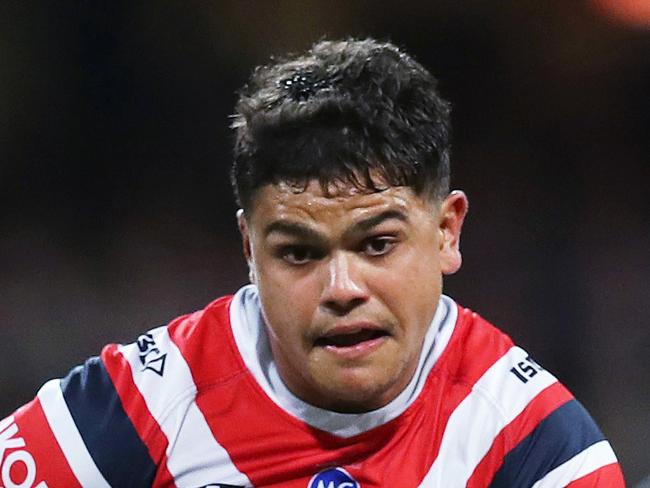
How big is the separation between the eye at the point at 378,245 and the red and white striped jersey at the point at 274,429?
0.71 feet

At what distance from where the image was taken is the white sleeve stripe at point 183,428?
1.53m

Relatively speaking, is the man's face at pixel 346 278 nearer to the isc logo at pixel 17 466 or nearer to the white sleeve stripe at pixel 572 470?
the white sleeve stripe at pixel 572 470

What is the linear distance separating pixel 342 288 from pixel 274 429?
0.25 meters

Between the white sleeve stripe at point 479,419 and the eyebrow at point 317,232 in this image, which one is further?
the white sleeve stripe at point 479,419

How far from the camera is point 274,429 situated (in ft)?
5.13

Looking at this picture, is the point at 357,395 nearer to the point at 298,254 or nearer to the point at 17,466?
the point at 298,254

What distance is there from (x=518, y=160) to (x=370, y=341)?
2.08 metres

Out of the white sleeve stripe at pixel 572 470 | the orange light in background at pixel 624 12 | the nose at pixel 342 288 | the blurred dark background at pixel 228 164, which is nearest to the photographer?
the nose at pixel 342 288

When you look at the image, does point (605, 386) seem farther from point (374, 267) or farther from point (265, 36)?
point (374, 267)

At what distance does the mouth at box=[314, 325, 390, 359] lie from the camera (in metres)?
1.43

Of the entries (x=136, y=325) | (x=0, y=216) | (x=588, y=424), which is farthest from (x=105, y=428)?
(x=0, y=216)

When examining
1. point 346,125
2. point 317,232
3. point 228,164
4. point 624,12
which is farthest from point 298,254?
point 624,12

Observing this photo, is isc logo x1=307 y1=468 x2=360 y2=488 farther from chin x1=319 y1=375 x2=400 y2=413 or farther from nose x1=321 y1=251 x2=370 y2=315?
nose x1=321 y1=251 x2=370 y2=315

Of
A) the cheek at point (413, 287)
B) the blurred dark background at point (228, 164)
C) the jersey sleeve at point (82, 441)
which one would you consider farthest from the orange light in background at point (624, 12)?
the jersey sleeve at point (82, 441)
